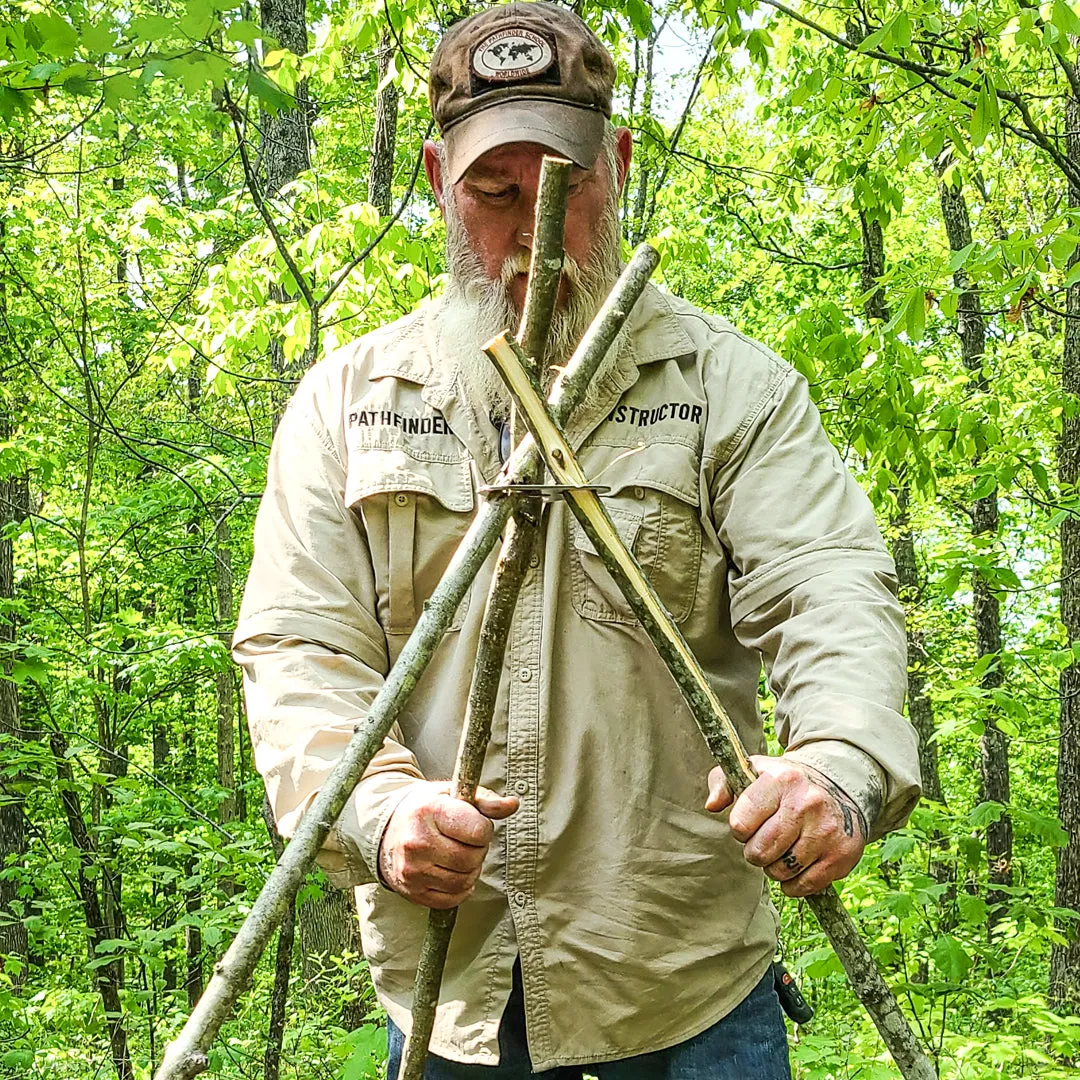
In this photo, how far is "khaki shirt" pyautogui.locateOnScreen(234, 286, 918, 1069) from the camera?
193 centimetres

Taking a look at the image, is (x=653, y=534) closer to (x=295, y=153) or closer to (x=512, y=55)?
(x=512, y=55)

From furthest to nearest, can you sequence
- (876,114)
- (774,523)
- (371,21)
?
(876,114), (371,21), (774,523)

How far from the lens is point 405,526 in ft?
6.81

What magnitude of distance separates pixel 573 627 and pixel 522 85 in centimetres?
104

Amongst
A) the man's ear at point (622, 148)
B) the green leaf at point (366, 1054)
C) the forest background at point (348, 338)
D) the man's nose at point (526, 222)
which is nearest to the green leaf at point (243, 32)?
the forest background at point (348, 338)

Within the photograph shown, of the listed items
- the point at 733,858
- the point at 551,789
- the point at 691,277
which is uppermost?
the point at 691,277

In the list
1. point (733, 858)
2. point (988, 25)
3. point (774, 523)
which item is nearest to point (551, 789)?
point (733, 858)

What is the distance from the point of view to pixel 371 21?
4.39 metres

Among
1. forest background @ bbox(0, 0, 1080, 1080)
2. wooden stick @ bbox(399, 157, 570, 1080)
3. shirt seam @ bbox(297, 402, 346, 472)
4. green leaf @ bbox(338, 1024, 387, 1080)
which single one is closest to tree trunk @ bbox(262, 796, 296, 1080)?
forest background @ bbox(0, 0, 1080, 1080)

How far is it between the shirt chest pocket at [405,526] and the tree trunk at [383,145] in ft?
11.3

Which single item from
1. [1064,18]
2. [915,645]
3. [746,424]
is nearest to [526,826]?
[746,424]

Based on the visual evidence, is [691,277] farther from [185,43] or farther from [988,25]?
[185,43]

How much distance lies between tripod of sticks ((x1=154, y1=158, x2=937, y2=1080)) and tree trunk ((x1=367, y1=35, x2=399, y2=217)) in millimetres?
3822

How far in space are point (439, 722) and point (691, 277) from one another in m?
14.9
